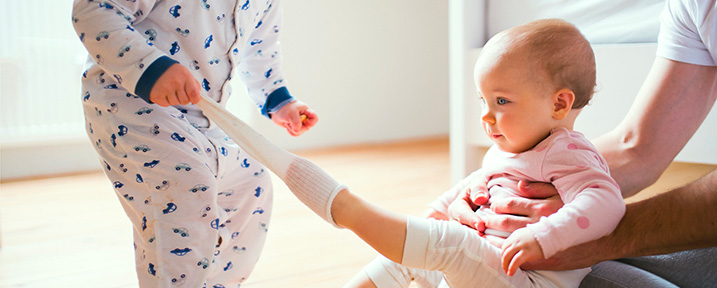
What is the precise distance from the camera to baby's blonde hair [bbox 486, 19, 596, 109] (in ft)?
2.78

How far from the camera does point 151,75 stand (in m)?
0.80

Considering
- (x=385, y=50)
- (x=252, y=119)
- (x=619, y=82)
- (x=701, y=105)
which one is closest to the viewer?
(x=701, y=105)

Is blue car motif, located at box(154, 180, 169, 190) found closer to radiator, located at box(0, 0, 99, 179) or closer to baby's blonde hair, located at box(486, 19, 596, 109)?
baby's blonde hair, located at box(486, 19, 596, 109)

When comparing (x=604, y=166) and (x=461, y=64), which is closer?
(x=604, y=166)

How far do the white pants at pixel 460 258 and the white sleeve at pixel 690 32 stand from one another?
458 millimetres

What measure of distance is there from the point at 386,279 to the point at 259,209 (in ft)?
0.94

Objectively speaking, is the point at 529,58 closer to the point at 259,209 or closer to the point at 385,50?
the point at 259,209

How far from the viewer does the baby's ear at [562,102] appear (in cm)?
86

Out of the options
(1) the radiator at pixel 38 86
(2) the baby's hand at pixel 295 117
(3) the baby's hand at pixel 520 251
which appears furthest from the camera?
(1) the radiator at pixel 38 86

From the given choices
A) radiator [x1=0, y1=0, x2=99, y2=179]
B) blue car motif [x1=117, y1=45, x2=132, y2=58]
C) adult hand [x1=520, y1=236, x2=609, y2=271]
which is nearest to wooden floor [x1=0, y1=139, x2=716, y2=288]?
radiator [x1=0, y1=0, x2=99, y2=179]

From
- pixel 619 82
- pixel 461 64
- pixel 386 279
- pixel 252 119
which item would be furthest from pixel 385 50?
pixel 386 279

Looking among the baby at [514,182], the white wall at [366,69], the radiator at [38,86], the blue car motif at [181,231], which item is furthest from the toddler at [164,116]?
the white wall at [366,69]

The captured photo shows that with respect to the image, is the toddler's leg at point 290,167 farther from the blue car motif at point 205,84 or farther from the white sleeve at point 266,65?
the white sleeve at point 266,65

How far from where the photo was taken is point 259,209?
108 centimetres
